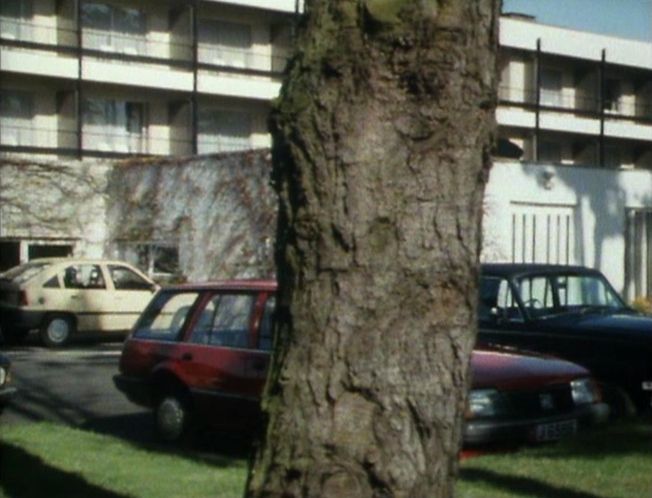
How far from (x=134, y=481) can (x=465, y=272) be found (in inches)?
252

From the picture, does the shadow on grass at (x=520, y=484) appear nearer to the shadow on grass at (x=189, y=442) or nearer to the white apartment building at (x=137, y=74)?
the shadow on grass at (x=189, y=442)

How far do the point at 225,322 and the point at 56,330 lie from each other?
15156 millimetres

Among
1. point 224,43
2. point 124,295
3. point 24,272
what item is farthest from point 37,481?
point 224,43

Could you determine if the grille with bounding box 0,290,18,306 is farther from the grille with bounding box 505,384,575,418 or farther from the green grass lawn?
the grille with bounding box 505,384,575,418

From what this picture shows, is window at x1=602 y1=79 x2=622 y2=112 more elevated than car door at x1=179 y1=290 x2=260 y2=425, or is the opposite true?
window at x1=602 y1=79 x2=622 y2=112

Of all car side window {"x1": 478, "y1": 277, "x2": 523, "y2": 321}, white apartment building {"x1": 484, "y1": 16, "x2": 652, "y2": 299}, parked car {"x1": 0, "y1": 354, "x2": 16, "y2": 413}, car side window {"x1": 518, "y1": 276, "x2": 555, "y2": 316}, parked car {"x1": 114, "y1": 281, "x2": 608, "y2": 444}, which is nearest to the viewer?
parked car {"x1": 114, "y1": 281, "x2": 608, "y2": 444}

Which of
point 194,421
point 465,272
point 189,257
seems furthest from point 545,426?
point 189,257

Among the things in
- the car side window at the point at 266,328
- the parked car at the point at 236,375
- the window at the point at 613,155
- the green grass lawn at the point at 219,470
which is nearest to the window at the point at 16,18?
the window at the point at 613,155

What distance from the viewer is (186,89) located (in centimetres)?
4128

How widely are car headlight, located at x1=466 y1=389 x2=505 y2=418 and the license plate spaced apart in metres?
0.41

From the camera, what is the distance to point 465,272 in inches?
181

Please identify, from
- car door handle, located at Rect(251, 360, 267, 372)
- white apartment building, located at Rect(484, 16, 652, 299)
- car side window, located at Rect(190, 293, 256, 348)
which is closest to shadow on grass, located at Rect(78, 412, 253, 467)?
car door handle, located at Rect(251, 360, 267, 372)

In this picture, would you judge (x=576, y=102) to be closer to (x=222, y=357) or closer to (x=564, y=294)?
(x=564, y=294)

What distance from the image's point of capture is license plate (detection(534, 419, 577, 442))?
11797mm
